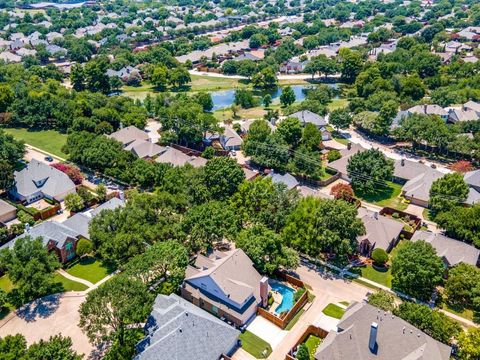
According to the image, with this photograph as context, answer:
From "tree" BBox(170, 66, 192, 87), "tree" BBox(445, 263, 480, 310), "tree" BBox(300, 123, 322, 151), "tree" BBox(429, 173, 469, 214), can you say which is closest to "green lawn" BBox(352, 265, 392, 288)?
"tree" BBox(445, 263, 480, 310)

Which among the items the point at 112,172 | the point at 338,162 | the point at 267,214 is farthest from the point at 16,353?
the point at 338,162

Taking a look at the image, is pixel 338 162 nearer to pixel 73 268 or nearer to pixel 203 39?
pixel 73 268

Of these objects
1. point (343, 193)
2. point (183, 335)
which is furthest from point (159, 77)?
point (183, 335)

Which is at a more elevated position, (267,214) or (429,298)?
(267,214)

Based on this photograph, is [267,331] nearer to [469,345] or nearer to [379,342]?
[379,342]

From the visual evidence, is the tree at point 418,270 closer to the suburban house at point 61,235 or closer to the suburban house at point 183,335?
the suburban house at point 183,335

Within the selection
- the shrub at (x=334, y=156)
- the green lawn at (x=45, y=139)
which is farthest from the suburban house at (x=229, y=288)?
the green lawn at (x=45, y=139)

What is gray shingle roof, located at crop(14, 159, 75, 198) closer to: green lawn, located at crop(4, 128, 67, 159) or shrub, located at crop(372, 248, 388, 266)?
green lawn, located at crop(4, 128, 67, 159)
